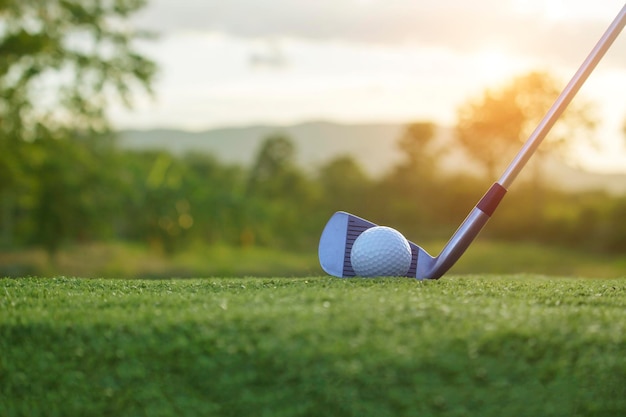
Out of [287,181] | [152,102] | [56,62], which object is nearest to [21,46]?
[56,62]

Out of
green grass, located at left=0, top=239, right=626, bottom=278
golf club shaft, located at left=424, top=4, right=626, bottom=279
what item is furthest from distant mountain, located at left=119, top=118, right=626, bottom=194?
golf club shaft, located at left=424, top=4, right=626, bottom=279

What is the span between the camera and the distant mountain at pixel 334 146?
92.0ft

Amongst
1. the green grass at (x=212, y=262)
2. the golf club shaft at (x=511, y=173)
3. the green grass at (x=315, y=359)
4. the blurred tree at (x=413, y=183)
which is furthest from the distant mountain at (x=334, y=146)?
the green grass at (x=315, y=359)

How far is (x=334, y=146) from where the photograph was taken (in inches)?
2189

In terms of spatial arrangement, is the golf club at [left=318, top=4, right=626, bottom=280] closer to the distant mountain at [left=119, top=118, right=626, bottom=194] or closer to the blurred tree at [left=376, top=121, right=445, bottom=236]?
the distant mountain at [left=119, top=118, right=626, bottom=194]

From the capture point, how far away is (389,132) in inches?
1989

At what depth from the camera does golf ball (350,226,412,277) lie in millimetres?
4738

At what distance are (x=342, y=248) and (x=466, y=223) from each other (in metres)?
0.87

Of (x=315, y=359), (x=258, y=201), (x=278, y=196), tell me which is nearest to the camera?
(x=315, y=359)

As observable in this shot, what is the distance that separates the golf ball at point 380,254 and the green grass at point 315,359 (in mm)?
1128

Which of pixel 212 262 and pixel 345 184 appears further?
pixel 345 184

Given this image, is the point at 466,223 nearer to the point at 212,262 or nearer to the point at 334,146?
the point at 212,262

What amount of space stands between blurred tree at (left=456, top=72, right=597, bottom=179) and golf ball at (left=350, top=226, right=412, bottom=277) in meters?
22.8

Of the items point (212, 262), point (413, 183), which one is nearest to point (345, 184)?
point (413, 183)
